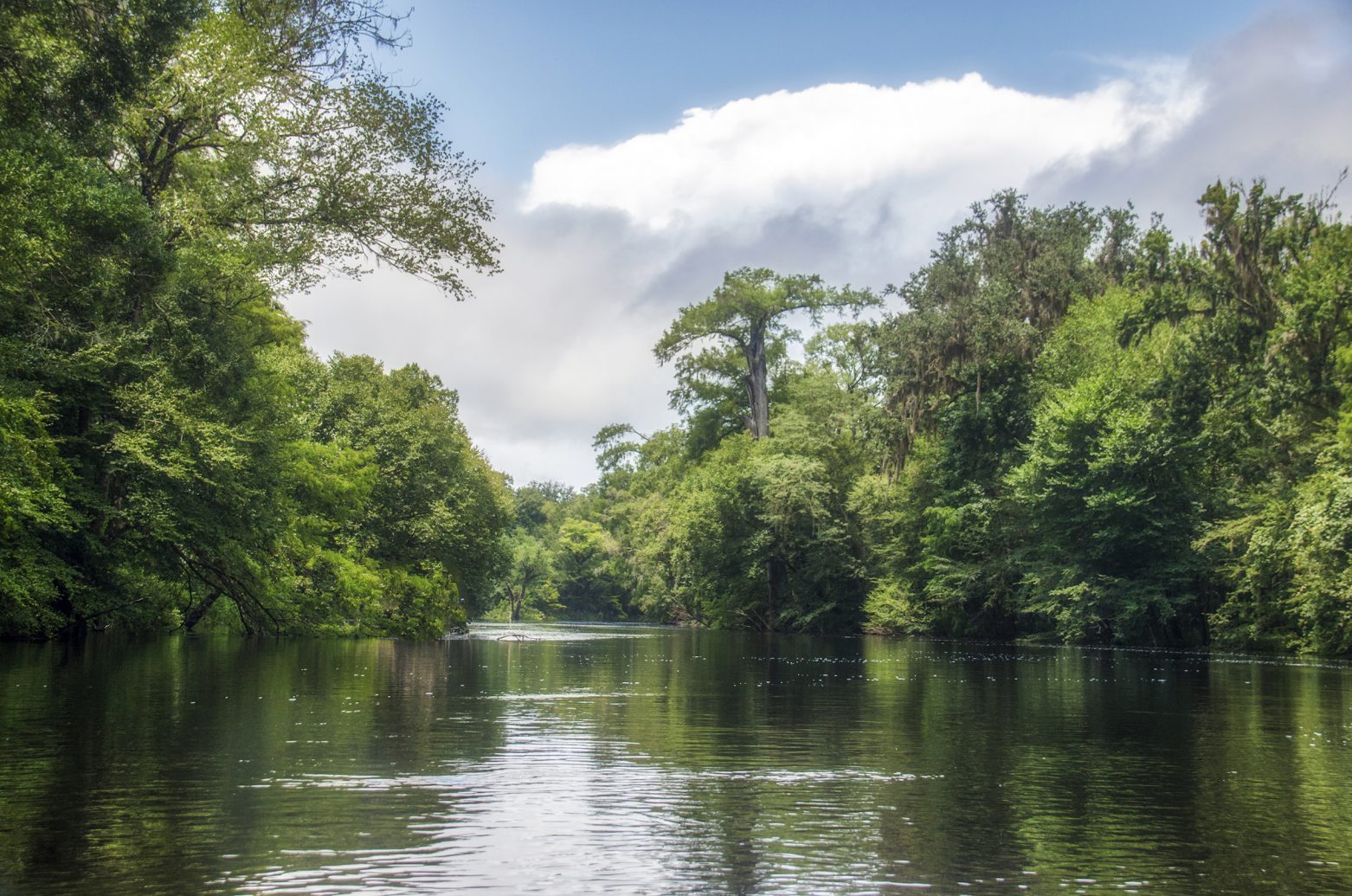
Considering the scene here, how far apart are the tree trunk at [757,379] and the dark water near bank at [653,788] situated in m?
61.8

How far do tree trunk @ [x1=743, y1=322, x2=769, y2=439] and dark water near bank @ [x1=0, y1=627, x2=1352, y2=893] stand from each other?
203ft

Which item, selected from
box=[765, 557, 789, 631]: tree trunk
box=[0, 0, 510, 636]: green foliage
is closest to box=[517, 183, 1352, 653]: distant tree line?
box=[765, 557, 789, 631]: tree trunk

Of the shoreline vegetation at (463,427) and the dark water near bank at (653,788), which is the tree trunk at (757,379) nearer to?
the shoreline vegetation at (463,427)

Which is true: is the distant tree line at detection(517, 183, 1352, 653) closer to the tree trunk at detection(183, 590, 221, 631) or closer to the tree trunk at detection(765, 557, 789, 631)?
the tree trunk at detection(765, 557, 789, 631)

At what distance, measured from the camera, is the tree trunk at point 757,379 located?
85688 mm

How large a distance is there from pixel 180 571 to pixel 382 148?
45.5 feet

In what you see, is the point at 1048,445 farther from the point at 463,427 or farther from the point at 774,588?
the point at 463,427

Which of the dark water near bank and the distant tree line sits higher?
the distant tree line

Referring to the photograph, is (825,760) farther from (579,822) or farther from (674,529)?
(674,529)

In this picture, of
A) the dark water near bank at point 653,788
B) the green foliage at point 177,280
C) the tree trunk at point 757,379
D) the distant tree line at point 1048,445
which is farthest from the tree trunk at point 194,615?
the tree trunk at point 757,379

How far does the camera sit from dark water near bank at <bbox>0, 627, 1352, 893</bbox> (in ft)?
26.8

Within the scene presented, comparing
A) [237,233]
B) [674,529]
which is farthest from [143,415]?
[674,529]

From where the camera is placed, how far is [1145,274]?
51156mm

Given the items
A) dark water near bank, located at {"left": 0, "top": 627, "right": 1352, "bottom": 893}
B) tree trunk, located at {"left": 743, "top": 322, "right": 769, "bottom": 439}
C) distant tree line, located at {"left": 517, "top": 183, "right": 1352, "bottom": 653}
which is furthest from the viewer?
tree trunk, located at {"left": 743, "top": 322, "right": 769, "bottom": 439}
